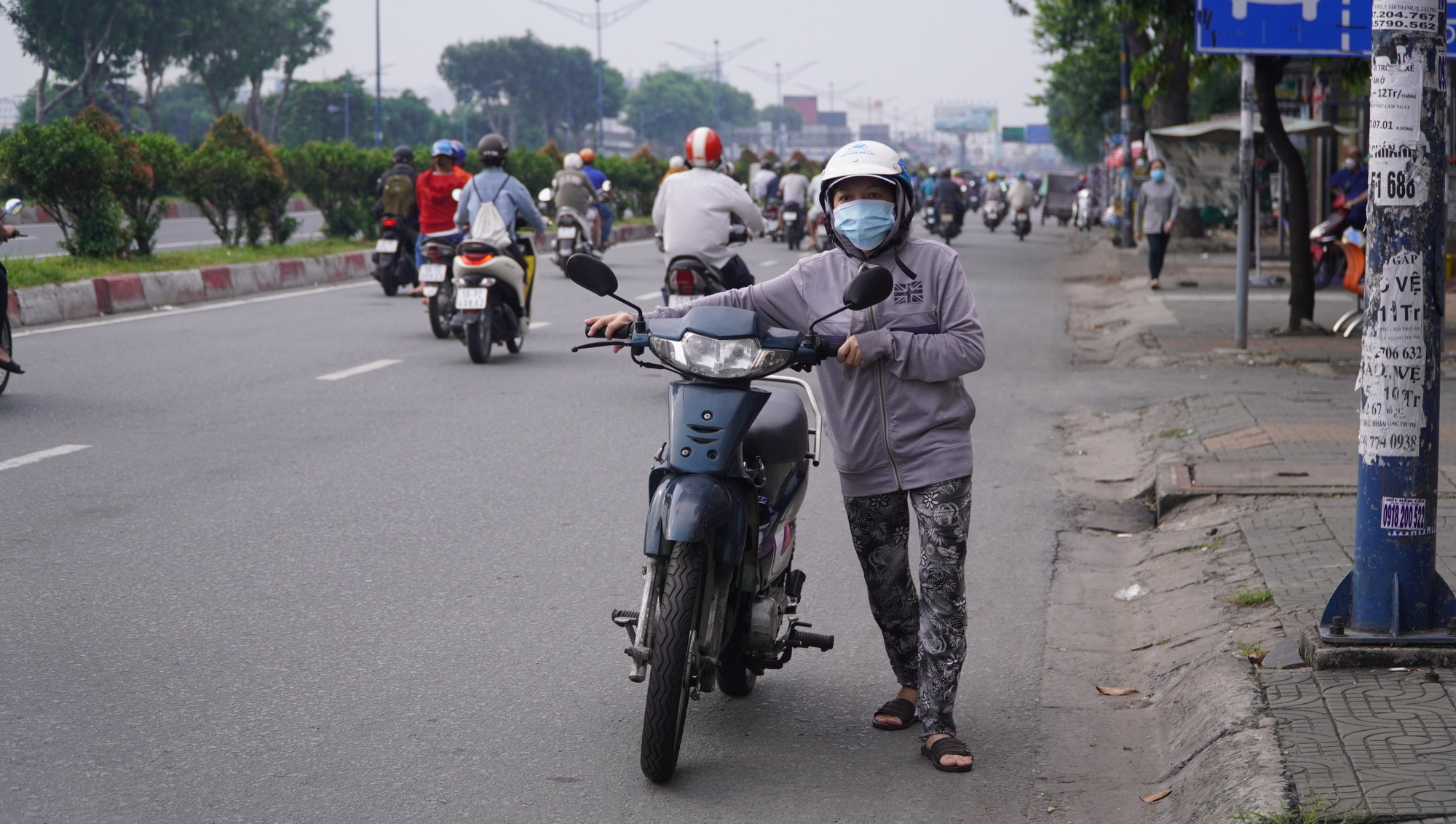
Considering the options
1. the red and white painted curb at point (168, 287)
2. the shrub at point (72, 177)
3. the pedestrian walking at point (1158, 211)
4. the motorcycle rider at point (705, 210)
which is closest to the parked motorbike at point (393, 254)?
the red and white painted curb at point (168, 287)

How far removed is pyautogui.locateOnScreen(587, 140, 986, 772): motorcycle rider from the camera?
3883 mm

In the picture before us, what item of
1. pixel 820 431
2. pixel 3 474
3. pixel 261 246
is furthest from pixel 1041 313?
pixel 820 431

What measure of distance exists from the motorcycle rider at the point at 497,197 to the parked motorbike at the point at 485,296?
252mm

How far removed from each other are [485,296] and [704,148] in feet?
7.66

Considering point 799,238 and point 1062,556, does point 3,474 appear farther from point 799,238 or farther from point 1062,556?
point 799,238

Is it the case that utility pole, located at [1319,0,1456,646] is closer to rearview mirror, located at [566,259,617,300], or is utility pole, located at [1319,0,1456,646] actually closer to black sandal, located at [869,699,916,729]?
black sandal, located at [869,699,916,729]

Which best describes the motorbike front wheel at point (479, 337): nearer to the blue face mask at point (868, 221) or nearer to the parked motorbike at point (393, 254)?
the parked motorbike at point (393, 254)

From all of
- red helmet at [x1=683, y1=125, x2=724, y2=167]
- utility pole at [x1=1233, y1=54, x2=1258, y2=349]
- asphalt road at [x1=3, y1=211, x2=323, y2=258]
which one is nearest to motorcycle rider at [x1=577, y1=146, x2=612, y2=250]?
asphalt road at [x1=3, y1=211, x2=323, y2=258]

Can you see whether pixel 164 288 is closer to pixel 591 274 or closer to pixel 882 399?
pixel 591 274

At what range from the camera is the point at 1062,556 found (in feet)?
20.9

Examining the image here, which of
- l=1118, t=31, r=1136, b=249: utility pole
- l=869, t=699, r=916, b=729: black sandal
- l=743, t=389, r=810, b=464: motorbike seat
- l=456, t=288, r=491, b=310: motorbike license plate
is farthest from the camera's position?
l=1118, t=31, r=1136, b=249: utility pole

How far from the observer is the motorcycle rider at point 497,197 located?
12.0m

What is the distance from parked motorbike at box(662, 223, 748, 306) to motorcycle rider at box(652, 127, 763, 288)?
0.14ft

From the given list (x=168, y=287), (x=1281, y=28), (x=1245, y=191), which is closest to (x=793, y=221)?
(x=168, y=287)
